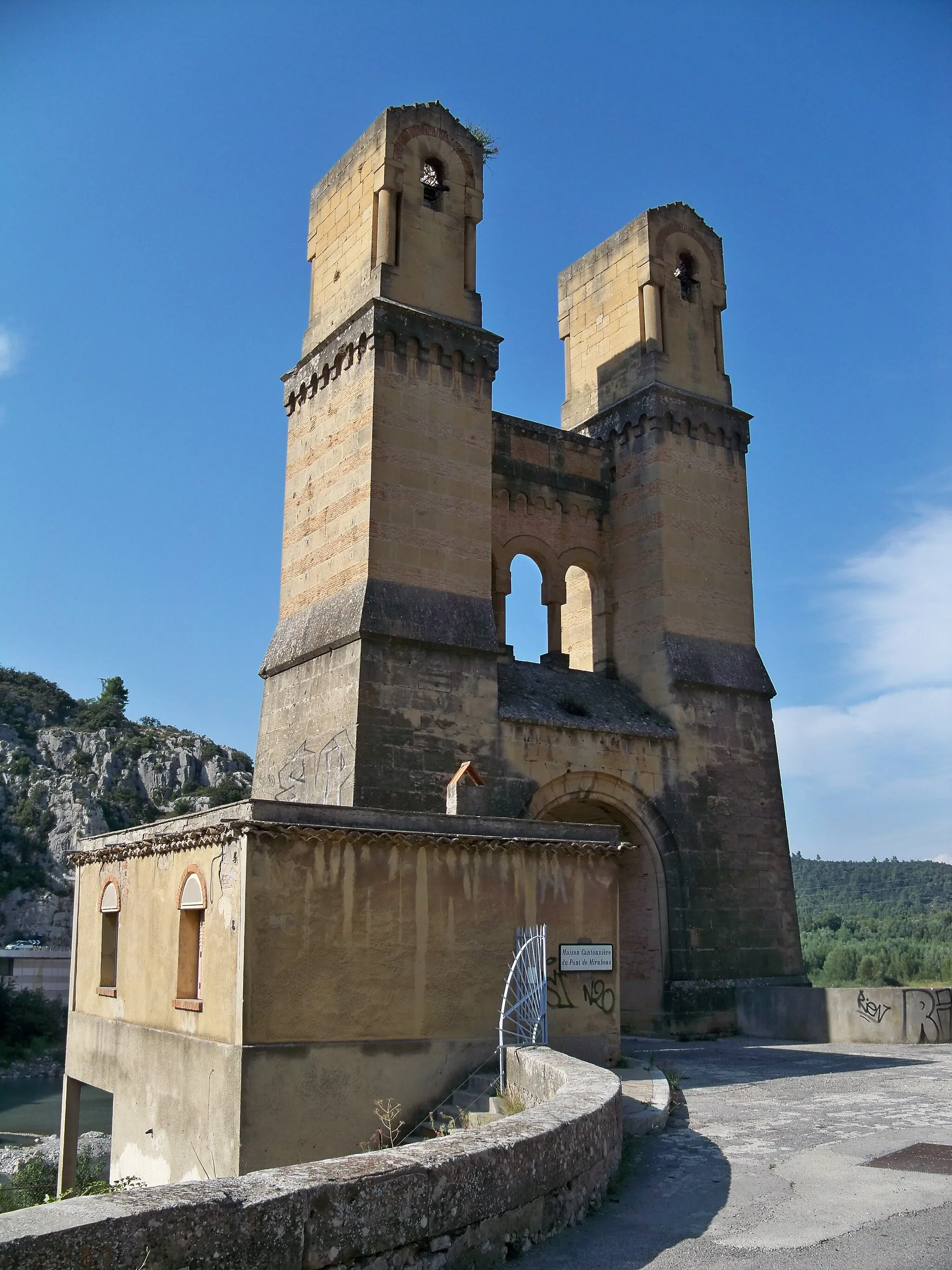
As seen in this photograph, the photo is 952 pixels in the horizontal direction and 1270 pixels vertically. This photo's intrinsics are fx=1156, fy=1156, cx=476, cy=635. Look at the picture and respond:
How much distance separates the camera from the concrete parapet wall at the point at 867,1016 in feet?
53.1

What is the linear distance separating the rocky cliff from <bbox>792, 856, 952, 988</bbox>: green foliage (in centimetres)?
2995

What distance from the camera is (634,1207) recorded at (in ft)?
21.3

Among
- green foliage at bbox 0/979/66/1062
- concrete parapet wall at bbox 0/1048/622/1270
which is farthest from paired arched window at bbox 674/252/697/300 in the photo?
green foliage at bbox 0/979/66/1062

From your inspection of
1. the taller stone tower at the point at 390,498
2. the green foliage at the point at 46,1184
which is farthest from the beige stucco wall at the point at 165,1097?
the taller stone tower at the point at 390,498

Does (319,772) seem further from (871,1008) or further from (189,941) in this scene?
(871,1008)

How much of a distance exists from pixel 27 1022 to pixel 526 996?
36.7 meters

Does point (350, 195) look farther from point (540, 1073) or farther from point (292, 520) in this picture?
point (540, 1073)

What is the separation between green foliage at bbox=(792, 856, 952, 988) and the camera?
28688mm

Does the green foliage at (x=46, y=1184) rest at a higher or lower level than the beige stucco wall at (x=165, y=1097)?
lower

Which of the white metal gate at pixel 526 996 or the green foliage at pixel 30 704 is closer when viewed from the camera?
the white metal gate at pixel 526 996

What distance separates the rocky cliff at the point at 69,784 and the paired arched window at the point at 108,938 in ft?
133

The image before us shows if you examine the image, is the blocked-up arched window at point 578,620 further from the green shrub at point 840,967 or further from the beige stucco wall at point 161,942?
the green shrub at point 840,967

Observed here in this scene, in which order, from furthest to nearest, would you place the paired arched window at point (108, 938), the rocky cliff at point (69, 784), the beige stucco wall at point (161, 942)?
the rocky cliff at point (69, 784)
the paired arched window at point (108, 938)
the beige stucco wall at point (161, 942)

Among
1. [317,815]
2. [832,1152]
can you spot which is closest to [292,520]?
[317,815]
